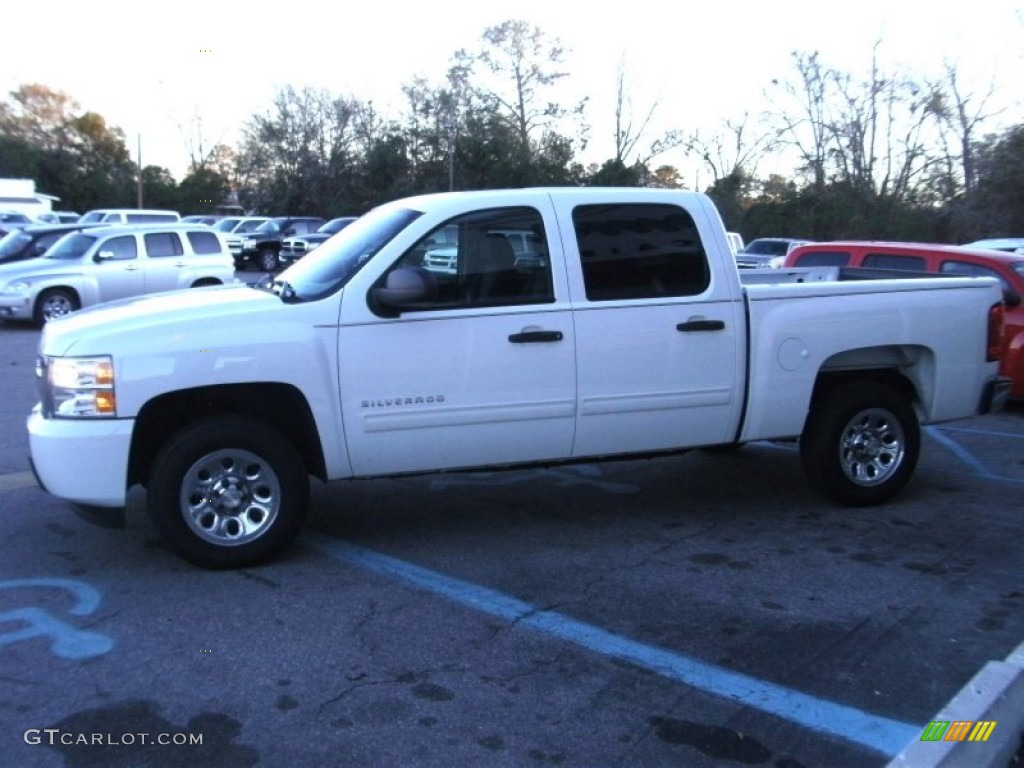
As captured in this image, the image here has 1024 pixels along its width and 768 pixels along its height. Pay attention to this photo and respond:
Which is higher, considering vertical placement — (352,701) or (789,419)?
(789,419)

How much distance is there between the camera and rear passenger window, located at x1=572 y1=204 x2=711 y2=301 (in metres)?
5.99

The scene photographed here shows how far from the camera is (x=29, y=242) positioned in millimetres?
18516

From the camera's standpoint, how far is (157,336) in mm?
5168

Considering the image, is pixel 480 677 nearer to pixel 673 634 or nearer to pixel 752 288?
pixel 673 634

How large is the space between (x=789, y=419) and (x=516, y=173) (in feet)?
129

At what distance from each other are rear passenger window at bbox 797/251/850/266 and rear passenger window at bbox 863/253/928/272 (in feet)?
0.85

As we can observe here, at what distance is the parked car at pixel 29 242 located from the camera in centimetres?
1834

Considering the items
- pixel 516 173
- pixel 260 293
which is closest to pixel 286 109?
pixel 516 173

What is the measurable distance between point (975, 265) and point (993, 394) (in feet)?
13.4

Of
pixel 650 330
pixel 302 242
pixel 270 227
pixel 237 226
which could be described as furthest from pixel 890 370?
pixel 237 226

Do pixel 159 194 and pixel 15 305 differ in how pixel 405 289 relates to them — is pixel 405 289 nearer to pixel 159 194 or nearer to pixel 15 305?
pixel 15 305

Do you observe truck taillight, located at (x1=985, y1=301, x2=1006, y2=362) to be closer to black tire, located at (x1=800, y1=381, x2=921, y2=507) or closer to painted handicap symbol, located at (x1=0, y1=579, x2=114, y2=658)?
black tire, located at (x1=800, y1=381, x2=921, y2=507)

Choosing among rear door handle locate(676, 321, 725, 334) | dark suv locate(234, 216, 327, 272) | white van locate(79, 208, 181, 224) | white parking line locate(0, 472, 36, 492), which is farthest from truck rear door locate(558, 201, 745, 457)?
dark suv locate(234, 216, 327, 272)

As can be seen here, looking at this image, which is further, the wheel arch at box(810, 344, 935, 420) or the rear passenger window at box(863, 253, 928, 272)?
the rear passenger window at box(863, 253, 928, 272)
